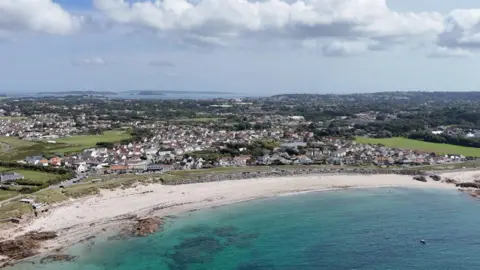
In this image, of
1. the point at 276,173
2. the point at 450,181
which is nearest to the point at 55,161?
the point at 276,173

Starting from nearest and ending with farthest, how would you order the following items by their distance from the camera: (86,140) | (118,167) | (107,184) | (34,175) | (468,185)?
→ 1. (107,184)
2. (468,185)
3. (34,175)
4. (118,167)
5. (86,140)

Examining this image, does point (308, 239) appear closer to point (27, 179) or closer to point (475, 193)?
point (475, 193)

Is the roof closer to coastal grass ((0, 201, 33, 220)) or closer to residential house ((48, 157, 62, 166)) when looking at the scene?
residential house ((48, 157, 62, 166))

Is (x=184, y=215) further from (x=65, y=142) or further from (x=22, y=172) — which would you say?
(x=65, y=142)

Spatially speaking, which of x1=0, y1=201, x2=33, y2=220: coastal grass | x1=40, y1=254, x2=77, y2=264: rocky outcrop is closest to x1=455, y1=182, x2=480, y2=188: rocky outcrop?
x1=40, y1=254, x2=77, y2=264: rocky outcrop

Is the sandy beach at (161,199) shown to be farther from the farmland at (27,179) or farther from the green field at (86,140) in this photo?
the green field at (86,140)

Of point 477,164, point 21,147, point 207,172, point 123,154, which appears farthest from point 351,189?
point 21,147
